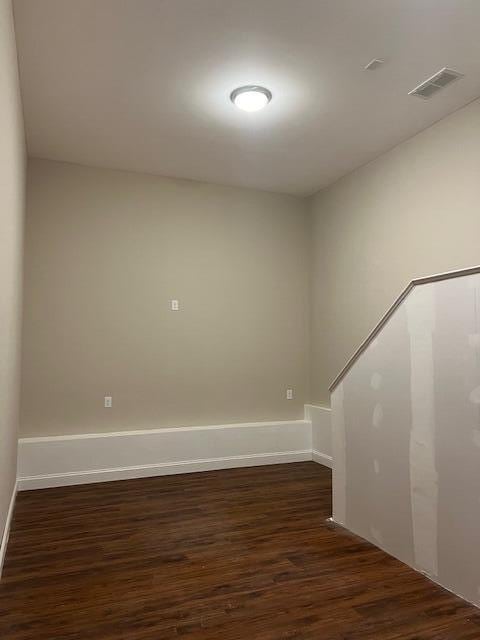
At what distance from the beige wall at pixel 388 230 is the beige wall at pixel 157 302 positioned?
39 cm

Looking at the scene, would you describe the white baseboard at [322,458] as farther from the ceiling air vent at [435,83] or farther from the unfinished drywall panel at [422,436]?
the ceiling air vent at [435,83]

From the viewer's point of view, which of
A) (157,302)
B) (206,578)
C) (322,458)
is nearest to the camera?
(206,578)

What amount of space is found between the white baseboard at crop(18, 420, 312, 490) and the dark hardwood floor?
443 millimetres

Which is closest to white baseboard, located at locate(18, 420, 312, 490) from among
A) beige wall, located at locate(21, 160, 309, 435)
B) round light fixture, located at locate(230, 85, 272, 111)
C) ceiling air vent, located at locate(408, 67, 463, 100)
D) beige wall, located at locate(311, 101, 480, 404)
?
beige wall, located at locate(21, 160, 309, 435)

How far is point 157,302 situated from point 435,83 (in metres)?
3.24

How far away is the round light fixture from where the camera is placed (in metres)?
3.48

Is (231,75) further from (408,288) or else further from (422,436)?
(422,436)

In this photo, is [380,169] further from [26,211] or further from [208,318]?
[26,211]

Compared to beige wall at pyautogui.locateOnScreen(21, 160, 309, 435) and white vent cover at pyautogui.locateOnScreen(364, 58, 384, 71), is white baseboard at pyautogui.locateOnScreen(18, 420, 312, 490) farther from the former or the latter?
white vent cover at pyautogui.locateOnScreen(364, 58, 384, 71)

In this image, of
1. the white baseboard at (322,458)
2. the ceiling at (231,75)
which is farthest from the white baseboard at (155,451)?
the ceiling at (231,75)

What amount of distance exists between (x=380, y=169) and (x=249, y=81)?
182 cm

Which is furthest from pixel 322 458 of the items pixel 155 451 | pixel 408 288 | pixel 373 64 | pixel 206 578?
pixel 373 64

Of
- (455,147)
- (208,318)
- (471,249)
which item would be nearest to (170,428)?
(208,318)

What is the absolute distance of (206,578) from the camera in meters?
2.61
